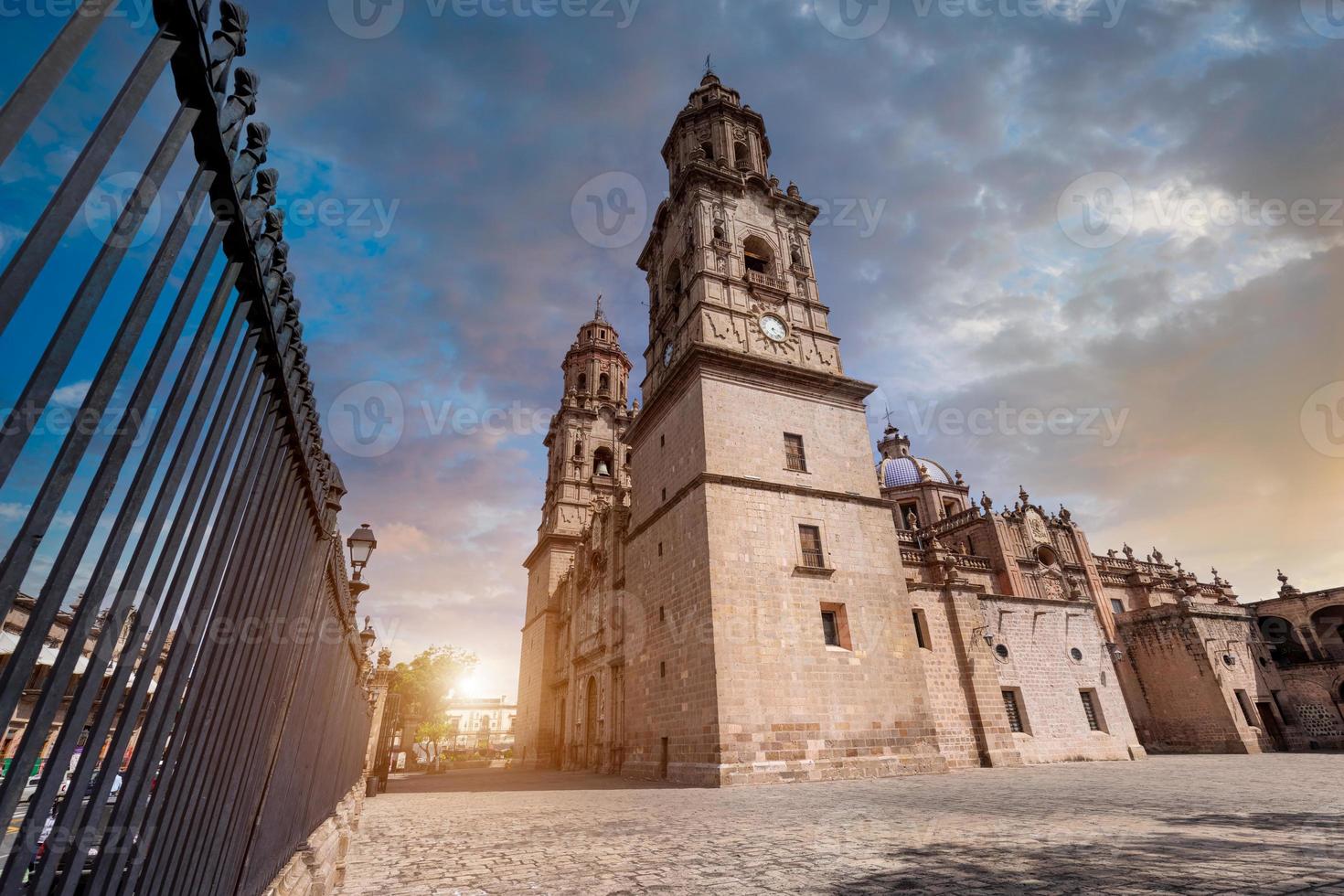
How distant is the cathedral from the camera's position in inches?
628

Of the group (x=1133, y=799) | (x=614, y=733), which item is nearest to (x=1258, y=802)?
(x=1133, y=799)

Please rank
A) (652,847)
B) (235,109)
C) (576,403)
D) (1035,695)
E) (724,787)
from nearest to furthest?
(235,109) < (652,847) < (724,787) < (1035,695) < (576,403)

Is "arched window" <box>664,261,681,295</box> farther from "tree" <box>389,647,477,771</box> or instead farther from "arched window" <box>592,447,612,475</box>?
"tree" <box>389,647,477,771</box>

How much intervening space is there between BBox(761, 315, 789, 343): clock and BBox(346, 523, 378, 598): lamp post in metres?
15.3

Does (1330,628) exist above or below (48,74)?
above

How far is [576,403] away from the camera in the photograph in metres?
39.9

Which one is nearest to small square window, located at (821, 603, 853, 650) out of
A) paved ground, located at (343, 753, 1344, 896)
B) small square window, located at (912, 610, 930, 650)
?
small square window, located at (912, 610, 930, 650)

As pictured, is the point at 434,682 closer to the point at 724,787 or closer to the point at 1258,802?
the point at 724,787

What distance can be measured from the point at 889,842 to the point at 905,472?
35236mm

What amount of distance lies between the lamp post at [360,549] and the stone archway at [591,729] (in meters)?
18.1

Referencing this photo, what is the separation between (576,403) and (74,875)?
128ft

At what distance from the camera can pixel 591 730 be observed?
25125 millimetres

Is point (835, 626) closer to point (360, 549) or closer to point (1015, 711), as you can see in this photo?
point (1015, 711)

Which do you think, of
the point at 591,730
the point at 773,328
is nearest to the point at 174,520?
the point at 773,328
